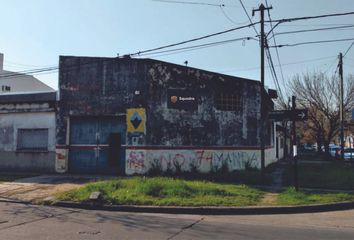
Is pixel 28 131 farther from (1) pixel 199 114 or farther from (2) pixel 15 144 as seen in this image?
(1) pixel 199 114

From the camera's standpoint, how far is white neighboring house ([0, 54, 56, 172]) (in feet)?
74.7

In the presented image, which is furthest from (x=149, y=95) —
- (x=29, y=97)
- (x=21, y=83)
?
(x=21, y=83)

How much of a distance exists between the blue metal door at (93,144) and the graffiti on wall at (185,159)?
826 mm

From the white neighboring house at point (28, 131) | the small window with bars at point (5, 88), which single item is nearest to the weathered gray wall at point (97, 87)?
the white neighboring house at point (28, 131)

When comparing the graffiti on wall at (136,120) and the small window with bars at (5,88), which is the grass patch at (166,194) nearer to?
the graffiti on wall at (136,120)

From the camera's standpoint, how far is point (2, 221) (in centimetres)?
1042

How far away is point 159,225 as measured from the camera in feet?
33.8

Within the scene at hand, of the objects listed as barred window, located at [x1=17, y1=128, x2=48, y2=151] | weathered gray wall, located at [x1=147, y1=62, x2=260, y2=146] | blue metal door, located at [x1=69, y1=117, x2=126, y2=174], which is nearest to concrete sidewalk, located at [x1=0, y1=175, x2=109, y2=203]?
blue metal door, located at [x1=69, y1=117, x2=126, y2=174]

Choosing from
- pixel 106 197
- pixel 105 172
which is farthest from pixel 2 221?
pixel 105 172

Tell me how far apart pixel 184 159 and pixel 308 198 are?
8763 millimetres

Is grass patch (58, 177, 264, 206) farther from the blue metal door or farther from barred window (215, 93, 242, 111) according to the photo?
barred window (215, 93, 242, 111)

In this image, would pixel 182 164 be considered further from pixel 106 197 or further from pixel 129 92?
pixel 106 197

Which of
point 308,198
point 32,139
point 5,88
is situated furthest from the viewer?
point 5,88

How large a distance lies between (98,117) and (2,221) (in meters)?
12.1
